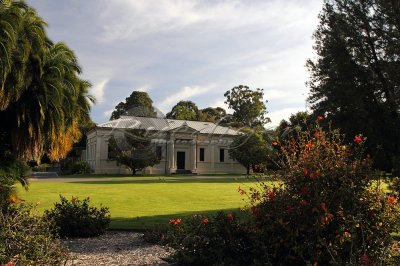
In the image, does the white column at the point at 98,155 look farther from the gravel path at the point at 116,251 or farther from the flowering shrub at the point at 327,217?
the flowering shrub at the point at 327,217

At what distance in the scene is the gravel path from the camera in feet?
22.8

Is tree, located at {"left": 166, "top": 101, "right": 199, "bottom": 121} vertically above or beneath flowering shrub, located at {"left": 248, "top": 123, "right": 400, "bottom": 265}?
above

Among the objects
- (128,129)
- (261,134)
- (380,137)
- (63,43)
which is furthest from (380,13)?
(261,134)

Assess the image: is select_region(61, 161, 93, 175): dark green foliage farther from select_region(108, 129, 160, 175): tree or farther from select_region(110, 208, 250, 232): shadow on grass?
select_region(110, 208, 250, 232): shadow on grass

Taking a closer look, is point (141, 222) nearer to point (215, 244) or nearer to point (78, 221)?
point (78, 221)

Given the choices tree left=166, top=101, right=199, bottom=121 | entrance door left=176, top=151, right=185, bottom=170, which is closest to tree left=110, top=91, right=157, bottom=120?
tree left=166, top=101, right=199, bottom=121

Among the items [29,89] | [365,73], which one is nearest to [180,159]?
[365,73]

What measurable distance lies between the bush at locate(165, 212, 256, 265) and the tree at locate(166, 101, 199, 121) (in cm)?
6955

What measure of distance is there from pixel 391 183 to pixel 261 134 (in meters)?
46.9

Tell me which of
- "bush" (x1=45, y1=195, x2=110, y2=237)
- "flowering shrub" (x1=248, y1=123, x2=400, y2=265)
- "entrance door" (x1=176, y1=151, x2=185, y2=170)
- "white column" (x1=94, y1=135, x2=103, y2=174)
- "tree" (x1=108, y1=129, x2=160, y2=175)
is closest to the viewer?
"flowering shrub" (x1=248, y1=123, x2=400, y2=265)

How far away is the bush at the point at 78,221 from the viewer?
9.39m

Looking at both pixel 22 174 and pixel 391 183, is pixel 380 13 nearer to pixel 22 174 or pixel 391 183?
pixel 391 183

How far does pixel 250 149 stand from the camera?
49.5 m

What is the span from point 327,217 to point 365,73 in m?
9.47
